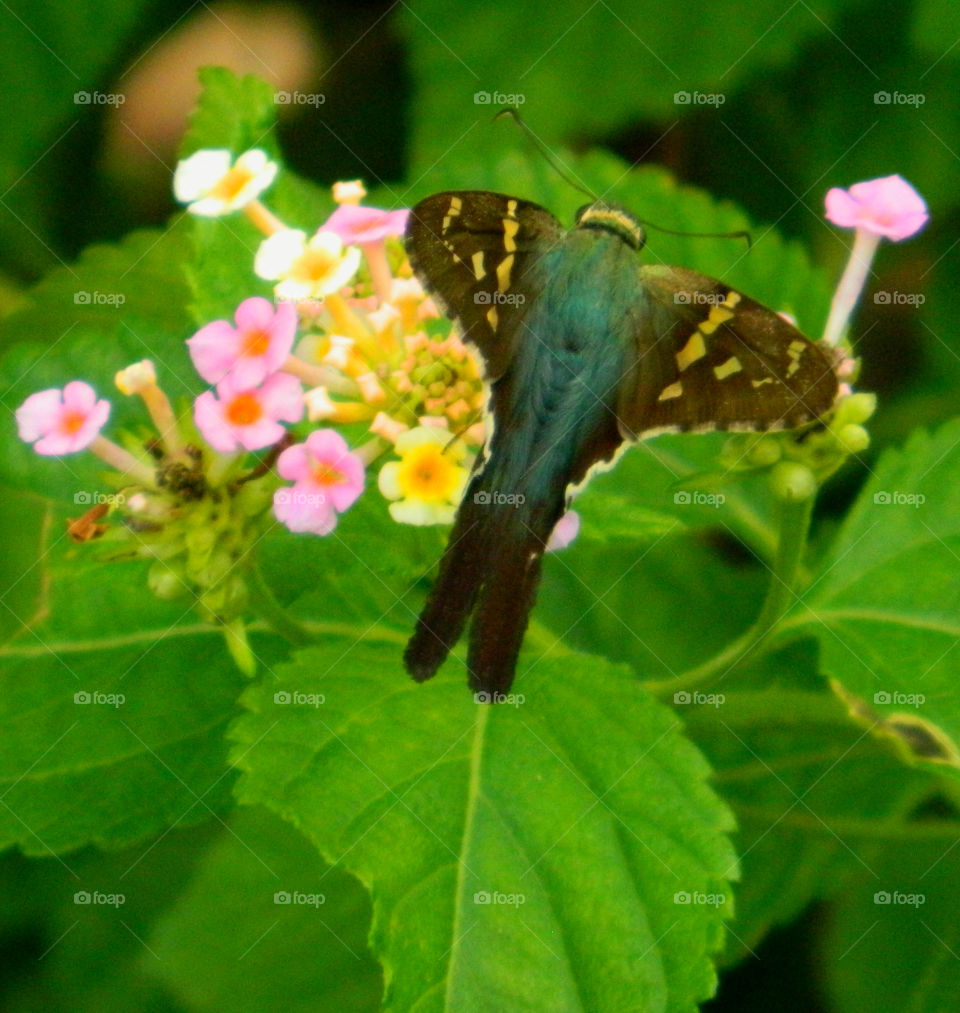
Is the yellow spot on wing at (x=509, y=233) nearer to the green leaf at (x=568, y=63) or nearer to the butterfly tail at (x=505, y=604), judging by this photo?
the butterfly tail at (x=505, y=604)

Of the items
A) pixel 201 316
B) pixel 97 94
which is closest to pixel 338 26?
pixel 97 94

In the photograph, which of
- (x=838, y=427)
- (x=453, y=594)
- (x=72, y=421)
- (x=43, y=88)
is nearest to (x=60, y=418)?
(x=72, y=421)

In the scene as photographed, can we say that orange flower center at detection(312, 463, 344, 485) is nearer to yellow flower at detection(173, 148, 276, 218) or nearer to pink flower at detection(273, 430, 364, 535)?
pink flower at detection(273, 430, 364, 535)

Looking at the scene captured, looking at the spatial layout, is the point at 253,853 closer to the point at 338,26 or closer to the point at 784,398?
the point at 784,398

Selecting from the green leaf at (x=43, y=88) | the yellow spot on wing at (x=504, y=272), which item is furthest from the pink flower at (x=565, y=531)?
the green leaf at (x=43, y=88)

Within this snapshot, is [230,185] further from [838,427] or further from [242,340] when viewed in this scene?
[838,427]

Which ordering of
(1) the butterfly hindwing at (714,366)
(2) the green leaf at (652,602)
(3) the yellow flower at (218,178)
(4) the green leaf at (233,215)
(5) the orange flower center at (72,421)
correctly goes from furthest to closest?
(2) the green leaf at (652,602), (4) the green leaf at (233,215), (3) the yellow flower at (218,178), (5) the orange flower center at (72,421), (1) the butterfly hindwing at (714,366)
